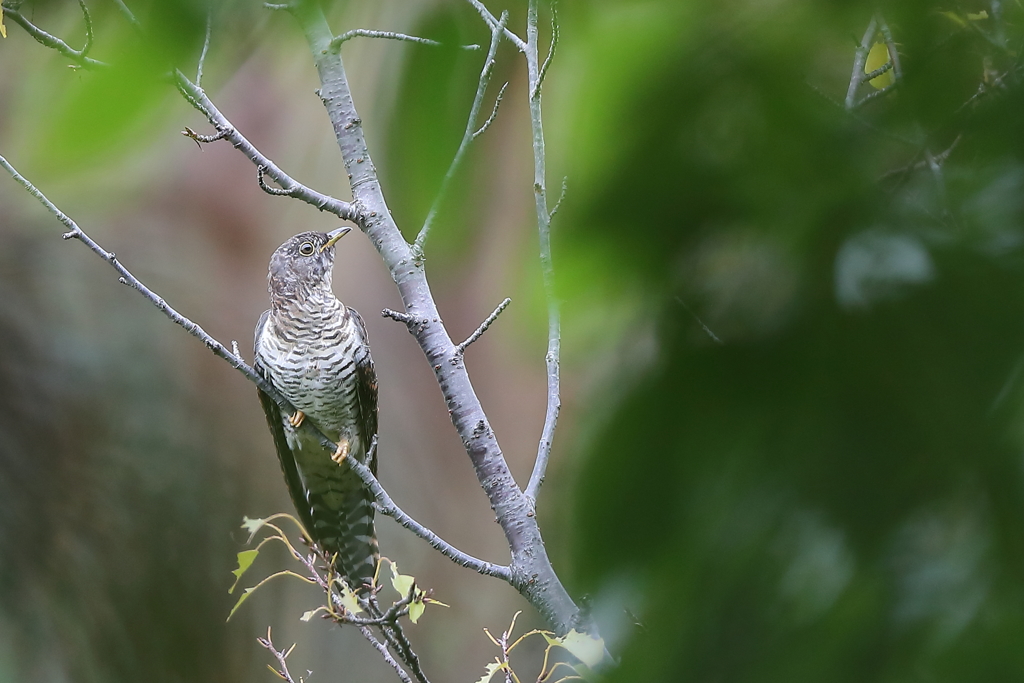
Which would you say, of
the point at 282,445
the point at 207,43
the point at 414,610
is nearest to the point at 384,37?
the point at 207,43

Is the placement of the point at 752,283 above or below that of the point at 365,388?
below

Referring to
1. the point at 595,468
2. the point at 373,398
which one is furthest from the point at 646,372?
the point at 373,398

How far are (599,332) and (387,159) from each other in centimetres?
7

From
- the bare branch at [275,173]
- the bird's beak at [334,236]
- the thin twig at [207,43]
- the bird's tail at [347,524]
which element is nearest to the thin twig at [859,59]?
the thin twig at [207,43]

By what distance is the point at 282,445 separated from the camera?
136 centimetres

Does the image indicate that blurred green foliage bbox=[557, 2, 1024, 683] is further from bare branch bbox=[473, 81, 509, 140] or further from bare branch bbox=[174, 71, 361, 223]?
bare branch bbox=[174, 71, 361, 223]

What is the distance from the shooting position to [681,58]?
0.50 feet

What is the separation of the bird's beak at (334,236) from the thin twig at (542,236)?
20.3 inches

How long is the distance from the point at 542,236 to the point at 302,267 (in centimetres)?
110

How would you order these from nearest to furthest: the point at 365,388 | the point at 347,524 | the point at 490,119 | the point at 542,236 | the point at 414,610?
the point at 542,236 < the point at 490,119 < the point at 414,610 < the point at 365,388 < the point at 347,524

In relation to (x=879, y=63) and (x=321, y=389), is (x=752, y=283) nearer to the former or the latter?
(x=879, y=63)

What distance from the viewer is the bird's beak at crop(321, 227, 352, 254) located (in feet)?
3.98

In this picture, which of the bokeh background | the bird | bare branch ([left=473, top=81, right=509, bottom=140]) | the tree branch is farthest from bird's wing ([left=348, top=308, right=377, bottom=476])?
the bokeh background

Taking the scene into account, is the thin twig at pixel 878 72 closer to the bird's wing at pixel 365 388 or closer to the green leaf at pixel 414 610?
the green leaf at pixel 414 610
